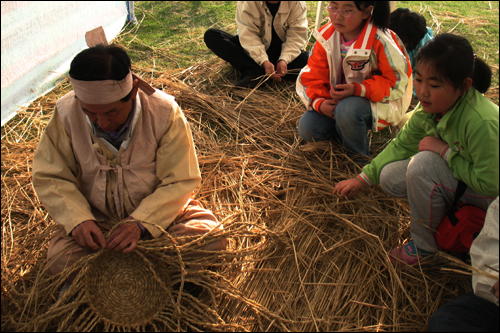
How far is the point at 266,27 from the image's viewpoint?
371cm

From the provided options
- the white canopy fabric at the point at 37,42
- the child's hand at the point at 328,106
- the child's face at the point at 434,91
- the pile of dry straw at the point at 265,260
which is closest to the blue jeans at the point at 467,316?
the pile of dry straw at the point at 265,260

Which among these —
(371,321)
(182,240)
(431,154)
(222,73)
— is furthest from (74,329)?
(222,73)

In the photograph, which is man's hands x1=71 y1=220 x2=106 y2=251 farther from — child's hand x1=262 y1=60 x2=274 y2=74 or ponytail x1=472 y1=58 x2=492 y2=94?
child's hand x1=262 y1=60 x2=274 y2=74

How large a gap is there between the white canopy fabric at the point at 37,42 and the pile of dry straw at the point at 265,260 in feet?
1.66

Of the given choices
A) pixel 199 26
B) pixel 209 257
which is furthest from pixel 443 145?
pixel 199 26

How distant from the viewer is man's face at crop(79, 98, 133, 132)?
1.70m

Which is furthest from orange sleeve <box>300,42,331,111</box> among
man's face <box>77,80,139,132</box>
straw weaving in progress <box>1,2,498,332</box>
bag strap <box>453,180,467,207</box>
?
man's face <box>77,80,139,132</box>

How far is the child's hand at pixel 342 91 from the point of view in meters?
2.46

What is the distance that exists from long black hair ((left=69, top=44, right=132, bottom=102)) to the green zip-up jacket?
142cm

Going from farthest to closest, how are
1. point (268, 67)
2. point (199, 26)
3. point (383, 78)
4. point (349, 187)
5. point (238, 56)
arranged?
1. point (199, 26)
2. point (238, 56)
3. point (268, 67)
4. point (383, 78)
5. point (349, 187)

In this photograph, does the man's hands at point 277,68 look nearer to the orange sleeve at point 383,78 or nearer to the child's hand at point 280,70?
the child's hand at point 280,70

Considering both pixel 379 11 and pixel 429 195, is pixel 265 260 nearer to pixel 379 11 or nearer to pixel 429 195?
pixel 429 195

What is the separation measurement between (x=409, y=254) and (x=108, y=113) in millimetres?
1579

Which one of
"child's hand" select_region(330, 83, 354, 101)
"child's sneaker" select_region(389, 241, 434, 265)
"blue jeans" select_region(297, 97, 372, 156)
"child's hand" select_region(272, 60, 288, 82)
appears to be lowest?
"child's hand" select_region(272, 60, 288, 82)
